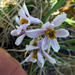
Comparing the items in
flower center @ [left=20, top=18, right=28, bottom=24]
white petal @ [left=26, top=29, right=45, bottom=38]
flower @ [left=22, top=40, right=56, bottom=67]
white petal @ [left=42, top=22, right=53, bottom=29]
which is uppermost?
white petal @ [left=42, top=22, right=53, bottom=29]

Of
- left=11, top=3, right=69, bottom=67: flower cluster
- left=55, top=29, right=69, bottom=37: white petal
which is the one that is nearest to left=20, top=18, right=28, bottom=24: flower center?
left=11, top=3, right=69, bottom=67: flower cluster

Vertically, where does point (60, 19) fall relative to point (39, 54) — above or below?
above

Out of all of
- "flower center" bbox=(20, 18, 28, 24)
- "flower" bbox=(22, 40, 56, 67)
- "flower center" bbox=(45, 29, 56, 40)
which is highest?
"flower center" bbox=(20, 18, 28, 24)

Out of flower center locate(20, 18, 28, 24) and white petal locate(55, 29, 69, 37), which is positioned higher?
flower center locate(20, 18, 28, 24)

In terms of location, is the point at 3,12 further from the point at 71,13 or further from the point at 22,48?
the point at 71,13

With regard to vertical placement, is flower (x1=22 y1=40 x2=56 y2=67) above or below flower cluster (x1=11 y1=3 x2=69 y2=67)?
below

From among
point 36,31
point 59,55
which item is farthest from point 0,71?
point 59,55

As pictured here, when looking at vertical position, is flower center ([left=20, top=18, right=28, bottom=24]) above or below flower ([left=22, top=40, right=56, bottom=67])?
above

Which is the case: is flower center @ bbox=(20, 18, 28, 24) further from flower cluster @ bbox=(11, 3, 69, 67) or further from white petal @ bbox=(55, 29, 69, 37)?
white petal @ bbox=(55, 29, 69, 37)

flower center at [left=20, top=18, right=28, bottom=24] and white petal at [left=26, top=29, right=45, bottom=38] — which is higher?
flower center at [left=20, top=18, right=28, bottom=24]

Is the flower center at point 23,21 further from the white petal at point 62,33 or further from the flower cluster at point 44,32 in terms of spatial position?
the white petal at point 62,33

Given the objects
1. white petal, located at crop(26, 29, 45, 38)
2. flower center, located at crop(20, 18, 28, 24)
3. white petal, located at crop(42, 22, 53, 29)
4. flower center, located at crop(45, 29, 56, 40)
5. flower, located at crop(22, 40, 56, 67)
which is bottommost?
flower, located at crop(22, 40, 56, 67)

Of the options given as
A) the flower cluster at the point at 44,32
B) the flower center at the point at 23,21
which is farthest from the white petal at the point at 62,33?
the flower center at the point at 23,21
